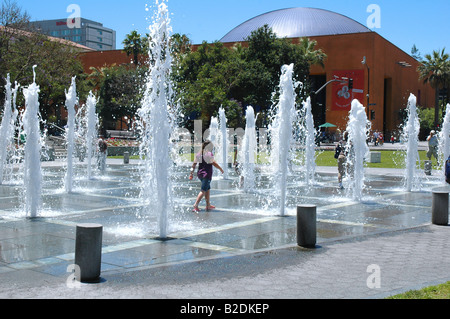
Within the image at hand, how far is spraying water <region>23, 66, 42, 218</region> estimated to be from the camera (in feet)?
31.2

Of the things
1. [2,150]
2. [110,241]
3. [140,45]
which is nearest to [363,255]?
[110,241]

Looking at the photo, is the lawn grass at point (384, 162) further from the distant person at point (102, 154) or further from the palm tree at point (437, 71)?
the palm tree at point (437, 71)

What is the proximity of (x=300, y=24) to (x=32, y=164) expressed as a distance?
218ft

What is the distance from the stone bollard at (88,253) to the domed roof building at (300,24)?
65.6 meters

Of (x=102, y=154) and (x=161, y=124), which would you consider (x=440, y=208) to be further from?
(x=102, y=154)

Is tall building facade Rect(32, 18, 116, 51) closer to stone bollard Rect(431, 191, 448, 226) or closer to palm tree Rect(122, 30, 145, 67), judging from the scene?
palm tree Rect(122, 30, 145, 67)

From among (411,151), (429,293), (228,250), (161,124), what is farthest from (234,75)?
(429,293)

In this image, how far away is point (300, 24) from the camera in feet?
235

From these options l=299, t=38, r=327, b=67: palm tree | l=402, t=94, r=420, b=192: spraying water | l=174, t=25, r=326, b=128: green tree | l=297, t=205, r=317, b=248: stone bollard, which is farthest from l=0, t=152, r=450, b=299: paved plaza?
l=299, t=38, r=327, b=67: palm tree

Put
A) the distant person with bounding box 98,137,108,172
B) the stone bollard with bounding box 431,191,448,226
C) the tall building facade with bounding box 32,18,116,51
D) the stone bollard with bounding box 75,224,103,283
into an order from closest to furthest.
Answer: the stone bollard with bounding box 75,224,103,283, the stone bollard with bounding box 431,191,448,226, the distant person with bounding box 98,137,108,172, the tall building facade with bounding box 32,18,116,51

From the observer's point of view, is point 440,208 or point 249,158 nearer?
point 440,208

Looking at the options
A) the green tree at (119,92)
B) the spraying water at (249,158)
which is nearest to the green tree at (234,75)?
the green tree at (119,92)

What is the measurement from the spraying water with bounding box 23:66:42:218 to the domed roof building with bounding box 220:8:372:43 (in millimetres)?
60940
